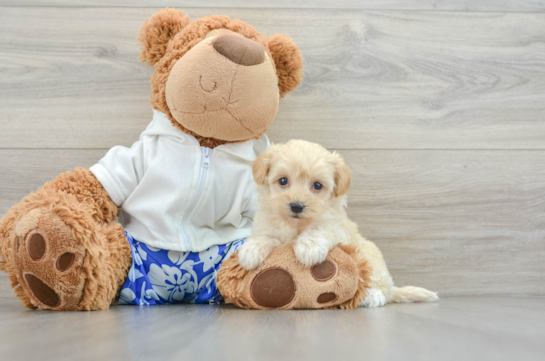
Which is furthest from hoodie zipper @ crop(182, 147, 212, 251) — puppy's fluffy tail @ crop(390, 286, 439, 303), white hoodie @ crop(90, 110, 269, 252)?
puppy's fluffy tail @ crop(390, 286, 439, 303)

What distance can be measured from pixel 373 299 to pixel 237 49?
2.03 ft

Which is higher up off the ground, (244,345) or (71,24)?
(71,24)

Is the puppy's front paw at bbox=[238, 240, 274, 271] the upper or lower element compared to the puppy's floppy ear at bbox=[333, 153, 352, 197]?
lower

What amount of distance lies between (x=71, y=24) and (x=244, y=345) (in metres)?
1.13

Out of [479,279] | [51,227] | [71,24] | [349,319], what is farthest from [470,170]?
[71,24]

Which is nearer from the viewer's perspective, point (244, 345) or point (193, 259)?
point (244, 345)

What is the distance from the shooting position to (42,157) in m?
1.23

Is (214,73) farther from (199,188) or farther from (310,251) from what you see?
(310,251)

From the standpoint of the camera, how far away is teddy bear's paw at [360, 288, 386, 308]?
0.92m

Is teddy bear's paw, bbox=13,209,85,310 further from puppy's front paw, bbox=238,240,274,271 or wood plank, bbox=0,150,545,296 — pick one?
wood plank, bbox=0,150,545,296

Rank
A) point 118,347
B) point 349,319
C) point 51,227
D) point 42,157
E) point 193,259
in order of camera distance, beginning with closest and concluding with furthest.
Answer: point 118,347 < point 349,319 < point 51,227 < point 193,259 < point 42,157

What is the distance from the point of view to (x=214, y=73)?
35.9 inches

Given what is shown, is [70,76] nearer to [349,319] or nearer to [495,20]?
[349,319]

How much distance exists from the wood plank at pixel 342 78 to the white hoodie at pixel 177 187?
0.24 meters
